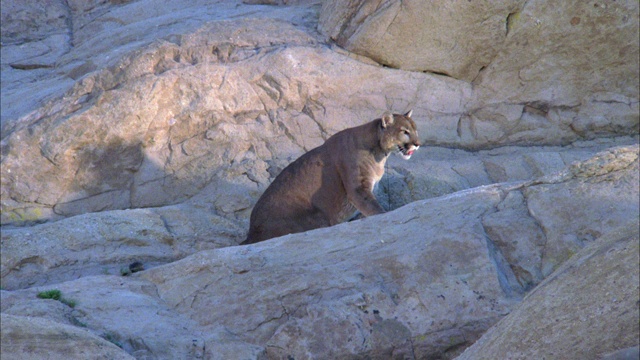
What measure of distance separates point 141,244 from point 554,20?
19.0 ft

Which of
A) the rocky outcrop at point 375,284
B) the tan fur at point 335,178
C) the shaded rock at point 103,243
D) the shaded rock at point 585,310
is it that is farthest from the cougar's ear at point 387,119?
the shaded rock at point 585,310

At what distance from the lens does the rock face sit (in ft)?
21.3

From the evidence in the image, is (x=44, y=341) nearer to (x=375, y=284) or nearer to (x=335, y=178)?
(x=375, y=284)

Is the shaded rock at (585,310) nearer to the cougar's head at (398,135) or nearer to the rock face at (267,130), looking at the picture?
the rock face at (267,130)

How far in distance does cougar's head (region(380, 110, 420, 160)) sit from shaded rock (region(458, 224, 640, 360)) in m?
4.86

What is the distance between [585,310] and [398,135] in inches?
205

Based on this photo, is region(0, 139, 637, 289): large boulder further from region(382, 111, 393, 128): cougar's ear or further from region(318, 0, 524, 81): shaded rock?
region(318, 0, 524, 81): shaded rock

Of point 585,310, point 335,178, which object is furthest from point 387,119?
point 585,310

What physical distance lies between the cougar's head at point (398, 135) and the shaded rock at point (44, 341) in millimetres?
4886

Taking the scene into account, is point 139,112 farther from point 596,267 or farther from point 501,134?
point 596,267

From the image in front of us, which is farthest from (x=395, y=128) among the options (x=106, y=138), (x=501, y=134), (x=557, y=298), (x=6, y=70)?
(x=6, y=70)

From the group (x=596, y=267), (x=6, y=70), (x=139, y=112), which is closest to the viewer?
(x=596, y=267)

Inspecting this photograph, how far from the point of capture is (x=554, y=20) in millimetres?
10109

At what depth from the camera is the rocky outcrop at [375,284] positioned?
18.7ft
